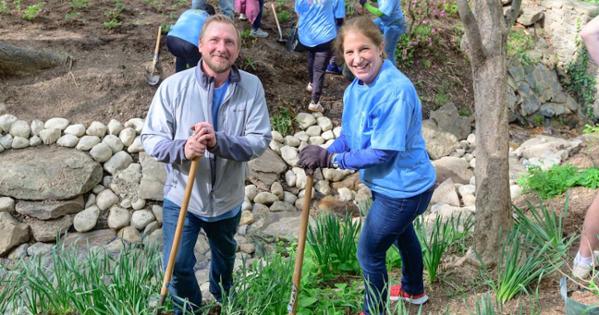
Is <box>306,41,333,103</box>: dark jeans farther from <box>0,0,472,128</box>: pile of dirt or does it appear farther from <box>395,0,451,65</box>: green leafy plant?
<box>395,0,451,65</box>: green leafy plant

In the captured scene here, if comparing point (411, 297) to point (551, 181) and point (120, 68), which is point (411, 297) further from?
point (120, 68)

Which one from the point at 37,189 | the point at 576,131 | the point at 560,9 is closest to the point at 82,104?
the point at 37,189

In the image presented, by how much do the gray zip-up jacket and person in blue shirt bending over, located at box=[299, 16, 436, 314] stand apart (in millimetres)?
275

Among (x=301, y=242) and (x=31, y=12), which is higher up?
(x=31, y=12)

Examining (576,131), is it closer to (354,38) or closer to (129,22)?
(129,22)

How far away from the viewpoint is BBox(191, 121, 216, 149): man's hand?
2.56 m

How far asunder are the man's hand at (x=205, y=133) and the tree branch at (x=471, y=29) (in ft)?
4.71

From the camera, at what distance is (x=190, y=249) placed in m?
2.89

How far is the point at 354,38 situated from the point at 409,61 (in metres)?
6.05

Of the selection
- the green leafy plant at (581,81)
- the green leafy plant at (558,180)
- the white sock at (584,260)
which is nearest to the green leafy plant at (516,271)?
the white sock at (584,260)

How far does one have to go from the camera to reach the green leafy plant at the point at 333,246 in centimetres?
361

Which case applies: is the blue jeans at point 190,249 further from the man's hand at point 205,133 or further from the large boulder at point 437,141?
the large boulder at point 437,141

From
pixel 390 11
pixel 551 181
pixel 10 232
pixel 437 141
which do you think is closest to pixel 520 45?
pixel 437 141

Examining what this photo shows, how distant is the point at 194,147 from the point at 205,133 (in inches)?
2.9
